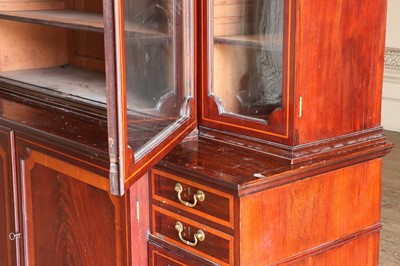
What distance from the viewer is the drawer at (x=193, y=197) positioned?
158 centimetres

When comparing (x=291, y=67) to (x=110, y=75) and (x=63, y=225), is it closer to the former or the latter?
(x=110, y=75)

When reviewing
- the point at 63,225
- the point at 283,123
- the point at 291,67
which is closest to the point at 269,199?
the point at 283,123

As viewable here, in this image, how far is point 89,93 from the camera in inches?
88.5

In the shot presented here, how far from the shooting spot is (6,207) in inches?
87.2

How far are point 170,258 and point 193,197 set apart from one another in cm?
20

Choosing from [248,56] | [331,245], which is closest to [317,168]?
[331,245]

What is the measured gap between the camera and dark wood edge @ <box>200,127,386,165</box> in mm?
1667

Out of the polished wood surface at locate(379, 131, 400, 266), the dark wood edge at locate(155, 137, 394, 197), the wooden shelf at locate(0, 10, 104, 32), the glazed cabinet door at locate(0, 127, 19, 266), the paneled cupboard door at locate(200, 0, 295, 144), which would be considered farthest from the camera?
the polished wood surface at locate(379, 131, 400, 266)

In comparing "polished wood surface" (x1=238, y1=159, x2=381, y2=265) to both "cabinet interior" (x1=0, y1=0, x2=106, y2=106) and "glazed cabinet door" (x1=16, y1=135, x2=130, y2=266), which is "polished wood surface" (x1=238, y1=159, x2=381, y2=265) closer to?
"glazed cabinet door" (x1=16, y1=135, x2=130, y2=266)

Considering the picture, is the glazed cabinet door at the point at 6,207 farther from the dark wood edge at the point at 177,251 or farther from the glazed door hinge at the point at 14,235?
the dark wood edge at the point at 177,251

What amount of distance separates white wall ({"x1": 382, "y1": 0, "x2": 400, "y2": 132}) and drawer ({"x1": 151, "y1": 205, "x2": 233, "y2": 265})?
131 inches

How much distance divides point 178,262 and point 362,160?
51cm

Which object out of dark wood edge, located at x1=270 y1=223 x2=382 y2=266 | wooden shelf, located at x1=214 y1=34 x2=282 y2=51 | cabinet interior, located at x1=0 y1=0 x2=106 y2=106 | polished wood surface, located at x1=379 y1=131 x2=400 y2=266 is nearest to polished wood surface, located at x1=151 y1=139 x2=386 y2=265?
dark wood edge, located at x1=270 y1=223 x2=382 y2=266

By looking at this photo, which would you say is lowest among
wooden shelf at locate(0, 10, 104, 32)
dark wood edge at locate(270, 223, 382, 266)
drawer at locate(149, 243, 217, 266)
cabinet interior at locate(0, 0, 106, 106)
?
drawer at locate(149, 243, 217, 266)
